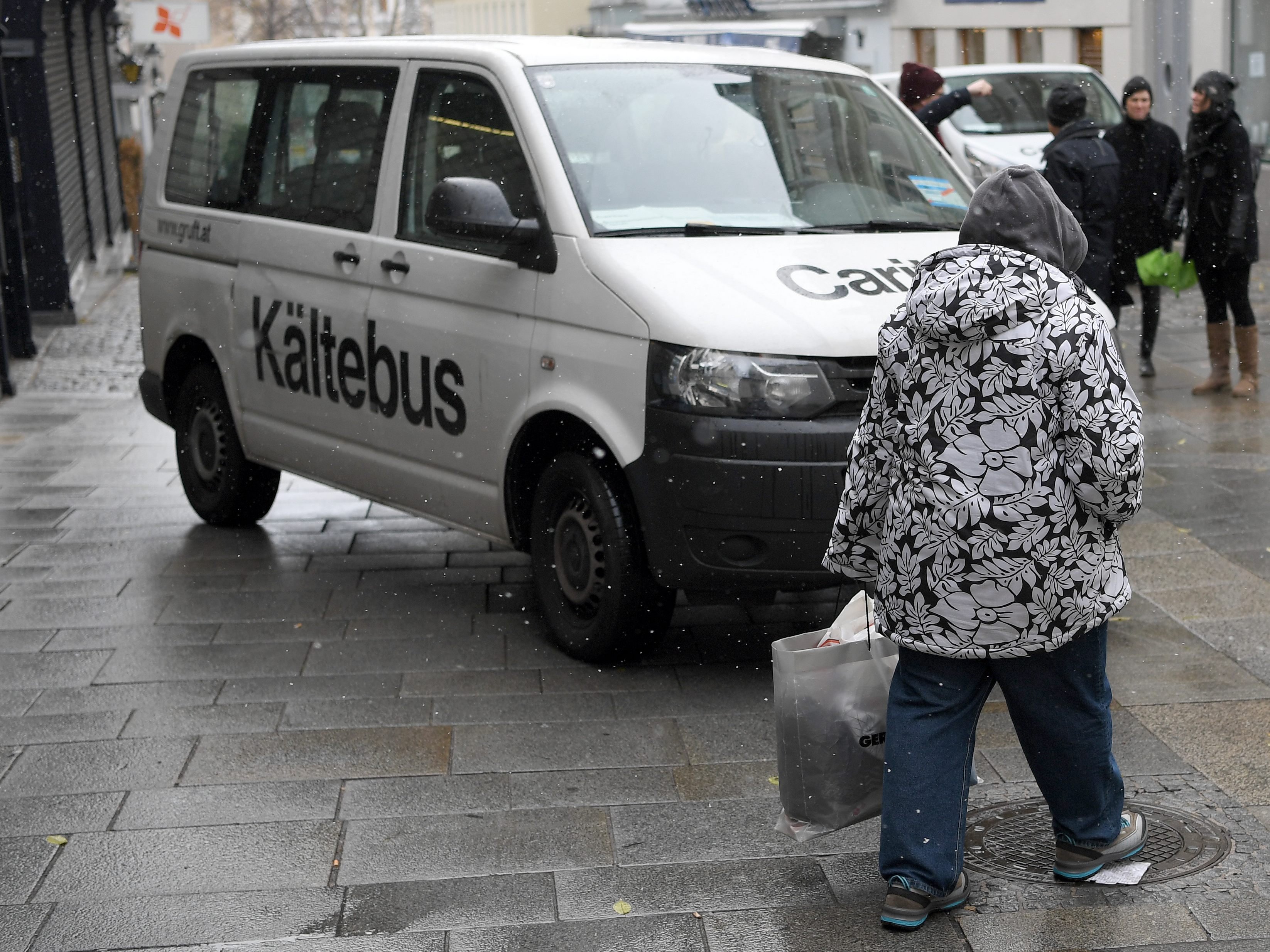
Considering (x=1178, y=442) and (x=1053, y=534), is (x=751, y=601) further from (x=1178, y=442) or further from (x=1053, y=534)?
(x=1178, y=442)

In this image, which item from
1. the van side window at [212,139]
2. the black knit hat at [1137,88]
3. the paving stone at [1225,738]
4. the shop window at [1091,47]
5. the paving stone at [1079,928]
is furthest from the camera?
the shop window at [1091,47]

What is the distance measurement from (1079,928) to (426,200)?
358cm

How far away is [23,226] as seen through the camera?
16.2 metres

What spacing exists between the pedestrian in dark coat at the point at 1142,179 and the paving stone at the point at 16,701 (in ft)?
23.5

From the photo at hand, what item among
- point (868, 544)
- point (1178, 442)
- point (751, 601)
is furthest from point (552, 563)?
point (1178, 442)

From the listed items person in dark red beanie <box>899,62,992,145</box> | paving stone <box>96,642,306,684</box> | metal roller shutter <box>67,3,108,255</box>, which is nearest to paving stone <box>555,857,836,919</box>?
paving stone <box>96,642,306,684</box>

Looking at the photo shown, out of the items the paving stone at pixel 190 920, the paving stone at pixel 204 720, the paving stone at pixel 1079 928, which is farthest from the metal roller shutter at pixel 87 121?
the paving stone at pixel 1079 928

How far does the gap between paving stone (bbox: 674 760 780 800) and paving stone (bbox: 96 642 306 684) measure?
5.40 ft

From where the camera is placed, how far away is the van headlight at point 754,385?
194 inches

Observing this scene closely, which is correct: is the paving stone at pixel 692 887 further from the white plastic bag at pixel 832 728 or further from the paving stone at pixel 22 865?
the paving stone at pixel 22 865

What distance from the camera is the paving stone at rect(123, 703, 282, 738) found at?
4.97 m

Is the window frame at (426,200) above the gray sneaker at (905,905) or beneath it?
above

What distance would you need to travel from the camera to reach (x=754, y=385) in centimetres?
493

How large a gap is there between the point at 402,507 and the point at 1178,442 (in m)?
4.45
